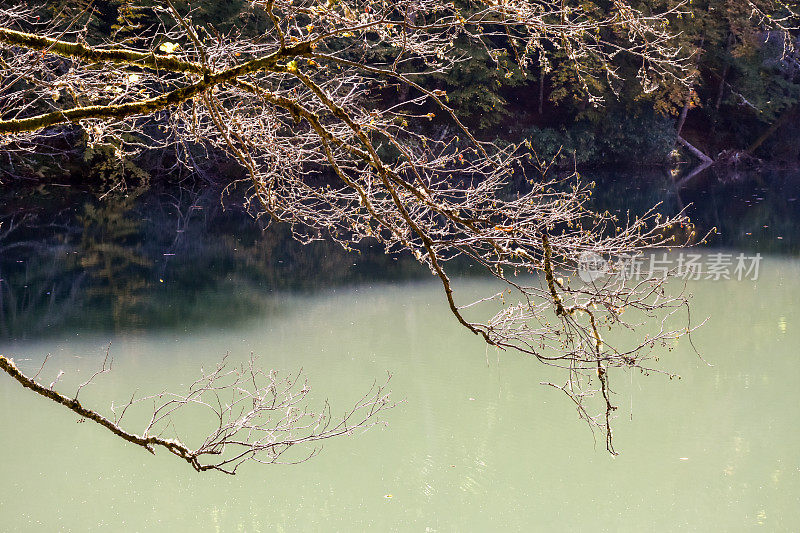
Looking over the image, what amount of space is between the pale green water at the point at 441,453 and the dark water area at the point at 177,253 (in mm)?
999

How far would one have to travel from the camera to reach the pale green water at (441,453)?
428 centimetres

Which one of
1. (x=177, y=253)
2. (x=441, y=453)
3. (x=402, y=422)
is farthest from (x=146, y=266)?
(x=441, y=453)

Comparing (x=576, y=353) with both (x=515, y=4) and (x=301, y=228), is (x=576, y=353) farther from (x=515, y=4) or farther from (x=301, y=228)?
(x=301, y=228)

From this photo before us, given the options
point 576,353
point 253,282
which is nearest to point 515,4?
point 576,353

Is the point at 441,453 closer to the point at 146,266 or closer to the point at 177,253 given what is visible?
the point at 146,266

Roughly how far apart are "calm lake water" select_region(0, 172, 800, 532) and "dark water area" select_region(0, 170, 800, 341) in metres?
0.07

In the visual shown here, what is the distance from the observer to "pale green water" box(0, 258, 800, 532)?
4.28 meters

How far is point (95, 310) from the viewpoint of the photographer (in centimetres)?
808

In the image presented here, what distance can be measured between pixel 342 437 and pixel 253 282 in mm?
4524

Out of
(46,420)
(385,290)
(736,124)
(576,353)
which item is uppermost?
(736,124)

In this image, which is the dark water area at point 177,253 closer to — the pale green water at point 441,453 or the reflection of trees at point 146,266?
the reflection of trees at point 146,266

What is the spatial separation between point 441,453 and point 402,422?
0.48m

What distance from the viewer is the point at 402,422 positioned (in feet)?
17.6

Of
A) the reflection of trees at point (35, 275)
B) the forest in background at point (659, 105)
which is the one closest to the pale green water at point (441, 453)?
the reflection of trees at point (35, 275)
